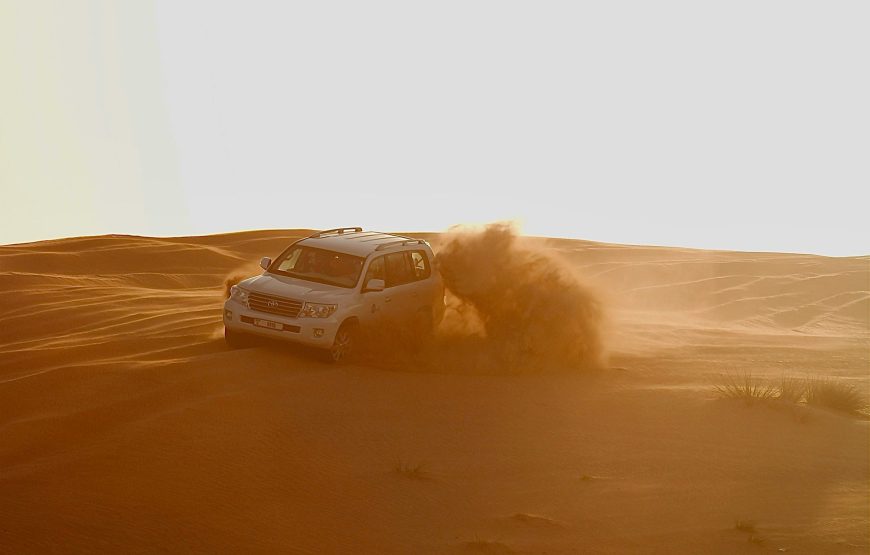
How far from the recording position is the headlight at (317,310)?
13.8 metres

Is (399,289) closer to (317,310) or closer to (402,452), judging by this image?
(317,310)

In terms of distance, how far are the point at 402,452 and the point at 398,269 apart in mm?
5581

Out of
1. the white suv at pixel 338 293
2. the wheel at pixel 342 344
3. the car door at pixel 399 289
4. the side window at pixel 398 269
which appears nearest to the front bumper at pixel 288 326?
the white suv at pixel 338 293

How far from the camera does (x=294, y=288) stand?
14.4m

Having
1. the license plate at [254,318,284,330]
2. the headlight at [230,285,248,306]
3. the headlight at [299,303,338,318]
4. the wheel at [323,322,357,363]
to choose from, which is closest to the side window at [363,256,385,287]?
the wheel at [323,322,357,363]

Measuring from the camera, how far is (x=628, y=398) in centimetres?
1298

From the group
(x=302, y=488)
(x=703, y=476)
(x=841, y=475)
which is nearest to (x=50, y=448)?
(x=302, y=488)

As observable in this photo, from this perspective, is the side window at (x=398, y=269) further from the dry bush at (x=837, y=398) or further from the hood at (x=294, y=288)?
the dry bush at (x=837, y=398)

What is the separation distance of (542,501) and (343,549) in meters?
2.11

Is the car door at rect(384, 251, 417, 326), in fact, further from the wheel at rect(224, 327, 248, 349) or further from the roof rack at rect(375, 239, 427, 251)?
the wheel at rect(224, 327, 248, 349)

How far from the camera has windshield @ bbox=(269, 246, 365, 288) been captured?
14727mm

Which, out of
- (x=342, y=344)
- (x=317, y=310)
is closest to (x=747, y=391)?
(x=342, y=344)

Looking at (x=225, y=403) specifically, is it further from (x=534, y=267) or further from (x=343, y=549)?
(x=534, y=267)

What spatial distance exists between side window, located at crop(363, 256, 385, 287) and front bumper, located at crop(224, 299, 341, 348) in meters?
1.11
